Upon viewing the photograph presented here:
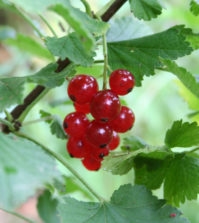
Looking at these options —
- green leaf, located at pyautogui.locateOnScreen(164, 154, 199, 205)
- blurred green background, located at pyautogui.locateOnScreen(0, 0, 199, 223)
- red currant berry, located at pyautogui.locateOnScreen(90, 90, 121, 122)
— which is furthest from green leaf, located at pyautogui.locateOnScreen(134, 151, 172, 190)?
blurred green background, located at pyautogui.locateOnScreen(0, 0, 199, 223)

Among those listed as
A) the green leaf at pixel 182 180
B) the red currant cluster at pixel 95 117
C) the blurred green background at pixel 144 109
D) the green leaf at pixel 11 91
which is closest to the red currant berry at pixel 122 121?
the red currant cluster at pixel 95 117

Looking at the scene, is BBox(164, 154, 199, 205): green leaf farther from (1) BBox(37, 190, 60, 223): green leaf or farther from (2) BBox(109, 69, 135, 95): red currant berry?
(1) BBox(37, 190, 60, 223): green leaf

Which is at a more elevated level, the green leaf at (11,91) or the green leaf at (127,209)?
the green leaf at (11,91)

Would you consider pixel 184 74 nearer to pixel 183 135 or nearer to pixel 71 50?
pixel 183 135

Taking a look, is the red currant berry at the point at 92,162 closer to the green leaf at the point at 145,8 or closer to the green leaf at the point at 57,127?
the green leaf at the point at 57,127

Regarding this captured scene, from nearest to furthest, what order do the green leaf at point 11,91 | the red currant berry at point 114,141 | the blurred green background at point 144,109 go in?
the green leaf at point 11,91 → the red currant berry at point 114,141 → the blurred green background at point 144,109

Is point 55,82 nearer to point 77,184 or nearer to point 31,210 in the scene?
point 77,184
